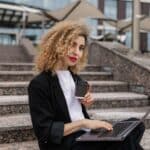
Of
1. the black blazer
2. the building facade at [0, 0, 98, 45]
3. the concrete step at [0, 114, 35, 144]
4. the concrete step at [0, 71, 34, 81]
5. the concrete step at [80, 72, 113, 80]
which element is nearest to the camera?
the black blazer

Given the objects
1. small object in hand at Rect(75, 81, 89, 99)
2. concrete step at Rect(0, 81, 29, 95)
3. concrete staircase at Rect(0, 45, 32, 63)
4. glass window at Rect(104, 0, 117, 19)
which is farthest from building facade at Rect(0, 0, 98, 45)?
small object in hand at Rect(75, 81, 89, 99)

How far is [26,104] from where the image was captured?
18.2 feet

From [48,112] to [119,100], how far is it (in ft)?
13.0

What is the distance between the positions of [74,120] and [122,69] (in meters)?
5.36

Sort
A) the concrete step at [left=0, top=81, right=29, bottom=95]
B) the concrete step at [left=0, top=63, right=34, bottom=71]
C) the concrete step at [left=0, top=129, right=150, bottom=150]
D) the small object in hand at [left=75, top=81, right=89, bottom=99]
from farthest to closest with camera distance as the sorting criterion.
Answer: the concrete step at [left=0, top=63, right=34, bottom=71] → the concrete step at [left=0, top=81, right=29, bottom=95] → the concrete step at [left=0, top=129, right=150, bottom=150] → the small object in hand at [left=75, top=81, right=89, bottom=99]

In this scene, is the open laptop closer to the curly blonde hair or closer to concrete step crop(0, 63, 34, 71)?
the curly blonde hair

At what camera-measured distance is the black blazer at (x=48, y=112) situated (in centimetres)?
274

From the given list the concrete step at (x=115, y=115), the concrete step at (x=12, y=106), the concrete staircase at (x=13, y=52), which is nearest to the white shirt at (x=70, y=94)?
the concrete step at (x=115, y=115)

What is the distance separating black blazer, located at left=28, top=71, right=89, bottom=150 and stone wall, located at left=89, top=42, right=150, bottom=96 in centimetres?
464

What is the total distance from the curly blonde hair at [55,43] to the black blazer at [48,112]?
0.07 meters

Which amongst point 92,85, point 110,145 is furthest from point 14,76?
point 110,145

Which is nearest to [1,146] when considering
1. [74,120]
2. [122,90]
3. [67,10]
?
[74,120]

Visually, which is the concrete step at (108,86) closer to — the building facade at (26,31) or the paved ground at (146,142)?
the paved ground at (146,142)

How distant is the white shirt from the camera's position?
294 cm
